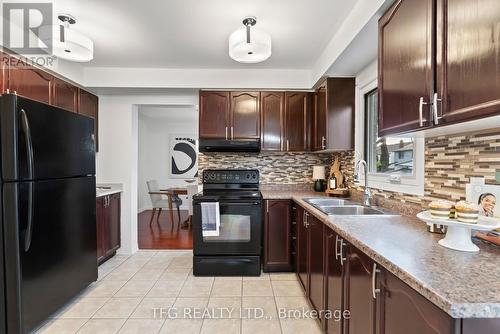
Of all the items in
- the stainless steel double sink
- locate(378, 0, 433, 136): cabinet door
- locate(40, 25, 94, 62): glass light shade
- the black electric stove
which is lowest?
the black electric stove

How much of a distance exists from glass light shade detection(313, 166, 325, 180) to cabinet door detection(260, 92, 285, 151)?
525 mm

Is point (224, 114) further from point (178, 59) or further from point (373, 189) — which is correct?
point (373, 189)

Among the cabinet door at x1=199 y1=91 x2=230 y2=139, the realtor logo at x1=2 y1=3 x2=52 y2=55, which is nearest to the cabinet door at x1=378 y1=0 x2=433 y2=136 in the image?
the cabinet door at x1=199 y1=91 x2=230 y2=139

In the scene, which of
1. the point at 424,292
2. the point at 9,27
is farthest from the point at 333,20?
the point at 9,27

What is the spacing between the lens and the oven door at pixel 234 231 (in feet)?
9.43

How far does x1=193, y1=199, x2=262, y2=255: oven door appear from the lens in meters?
2.87

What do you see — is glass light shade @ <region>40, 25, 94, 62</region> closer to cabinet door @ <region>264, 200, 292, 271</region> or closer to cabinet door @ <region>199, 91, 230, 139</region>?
cabinet door @ <region>199, 91, 230, 139</region>

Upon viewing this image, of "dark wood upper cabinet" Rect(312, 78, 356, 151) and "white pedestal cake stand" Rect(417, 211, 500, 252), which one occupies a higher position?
"dark wood upper cabinet" Rect(312, 78, 356, 151)

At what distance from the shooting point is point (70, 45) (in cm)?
195

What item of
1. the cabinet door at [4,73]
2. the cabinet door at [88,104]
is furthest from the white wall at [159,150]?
the cabinet door at [4,73]

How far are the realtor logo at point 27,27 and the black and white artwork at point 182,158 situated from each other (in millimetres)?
4413

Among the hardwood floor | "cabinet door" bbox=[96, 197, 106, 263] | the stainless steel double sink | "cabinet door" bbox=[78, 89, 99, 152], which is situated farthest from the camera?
the hardwood floor

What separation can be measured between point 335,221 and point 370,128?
153cm

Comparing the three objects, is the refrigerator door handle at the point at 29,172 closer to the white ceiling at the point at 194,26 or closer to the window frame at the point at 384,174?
the white ceiling at the point at 194,26
